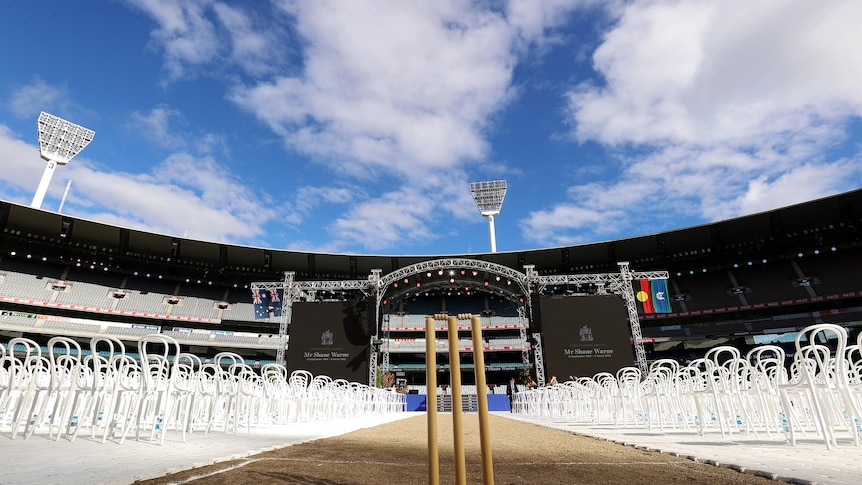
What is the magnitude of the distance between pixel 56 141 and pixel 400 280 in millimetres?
27641

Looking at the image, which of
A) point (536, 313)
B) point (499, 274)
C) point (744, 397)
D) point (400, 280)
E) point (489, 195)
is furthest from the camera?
point (489, 195)

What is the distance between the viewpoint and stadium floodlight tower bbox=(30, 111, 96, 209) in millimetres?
29578

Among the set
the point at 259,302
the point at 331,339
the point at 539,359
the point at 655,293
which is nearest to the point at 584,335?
the point at 539,359

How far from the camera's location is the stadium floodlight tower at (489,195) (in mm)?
37562

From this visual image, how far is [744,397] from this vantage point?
5.86m

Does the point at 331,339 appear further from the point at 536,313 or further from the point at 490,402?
the point at 536,313

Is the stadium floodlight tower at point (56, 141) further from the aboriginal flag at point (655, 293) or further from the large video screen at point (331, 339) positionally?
the aboriginal flag at point (655, 293)

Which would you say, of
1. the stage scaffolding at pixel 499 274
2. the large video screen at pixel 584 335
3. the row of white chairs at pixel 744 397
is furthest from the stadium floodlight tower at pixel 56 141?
the row of white chairs at pixel 744 397

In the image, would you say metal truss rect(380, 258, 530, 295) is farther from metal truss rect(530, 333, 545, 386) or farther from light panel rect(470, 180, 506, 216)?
light panel rect(470, 180, 506, 216)

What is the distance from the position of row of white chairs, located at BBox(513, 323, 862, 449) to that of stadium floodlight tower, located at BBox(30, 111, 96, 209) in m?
35.9

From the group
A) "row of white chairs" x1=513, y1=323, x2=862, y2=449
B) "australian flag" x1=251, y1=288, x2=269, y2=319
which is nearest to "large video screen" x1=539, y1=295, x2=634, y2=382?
"row of white chairs" x1=513, y1=323, x2=862, y2=449

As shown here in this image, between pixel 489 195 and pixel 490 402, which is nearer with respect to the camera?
pixel 490 402

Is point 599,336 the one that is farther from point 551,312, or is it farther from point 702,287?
point 702,287

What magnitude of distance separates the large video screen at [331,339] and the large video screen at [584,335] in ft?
25.4
